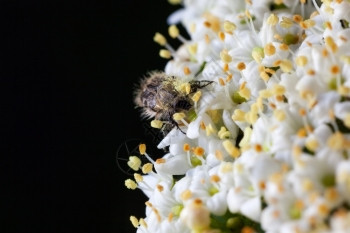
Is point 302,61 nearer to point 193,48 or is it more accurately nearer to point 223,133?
point 223,133

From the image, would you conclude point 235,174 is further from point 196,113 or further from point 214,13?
point 214,13

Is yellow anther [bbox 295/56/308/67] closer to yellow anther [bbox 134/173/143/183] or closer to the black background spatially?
yellow anther [bbox 134/173/143/183]

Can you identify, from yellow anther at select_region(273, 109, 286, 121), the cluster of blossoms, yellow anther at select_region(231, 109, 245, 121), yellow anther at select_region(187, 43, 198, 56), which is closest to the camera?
the cluster of blossoms

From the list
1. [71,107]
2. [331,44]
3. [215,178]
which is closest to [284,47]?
[331,44]

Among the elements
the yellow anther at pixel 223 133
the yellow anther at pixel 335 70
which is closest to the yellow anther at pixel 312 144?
the yellow anther at pixel 335 70

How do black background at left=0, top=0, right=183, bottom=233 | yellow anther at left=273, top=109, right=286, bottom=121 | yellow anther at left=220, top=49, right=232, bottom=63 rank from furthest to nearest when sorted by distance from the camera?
1. black background at left=0, top=0, right=183, bottom=233
2. yellow anther at left=220, top=49, right=232, bottom=63
3. yellow anther at left=273, top=109, right=286, bottom=121

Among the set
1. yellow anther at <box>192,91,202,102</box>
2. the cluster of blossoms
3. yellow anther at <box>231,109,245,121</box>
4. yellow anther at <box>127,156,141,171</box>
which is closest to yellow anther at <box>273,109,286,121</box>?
the cluster of blossoms
